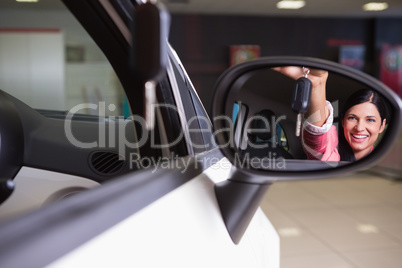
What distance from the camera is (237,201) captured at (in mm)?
789

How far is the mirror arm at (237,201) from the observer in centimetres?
79

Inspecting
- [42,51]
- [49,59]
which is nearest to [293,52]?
[49,59]

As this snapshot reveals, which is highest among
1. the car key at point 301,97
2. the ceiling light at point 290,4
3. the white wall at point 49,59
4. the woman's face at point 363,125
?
the ceiling light at point 290,4

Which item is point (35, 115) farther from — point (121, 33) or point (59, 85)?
point (59, 85)

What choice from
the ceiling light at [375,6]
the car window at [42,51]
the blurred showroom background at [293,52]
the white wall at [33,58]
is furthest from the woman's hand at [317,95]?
the ceiling light at [375,6]

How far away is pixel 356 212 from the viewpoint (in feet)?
13.7

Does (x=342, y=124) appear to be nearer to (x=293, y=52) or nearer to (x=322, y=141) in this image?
(x=322, y=141)

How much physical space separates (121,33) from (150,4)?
0.45 m

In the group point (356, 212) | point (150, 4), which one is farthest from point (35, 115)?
point (356, 212)

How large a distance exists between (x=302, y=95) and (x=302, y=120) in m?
0.04

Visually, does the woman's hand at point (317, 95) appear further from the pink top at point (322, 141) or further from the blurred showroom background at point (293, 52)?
the blurred showroom background at point (293, 52)

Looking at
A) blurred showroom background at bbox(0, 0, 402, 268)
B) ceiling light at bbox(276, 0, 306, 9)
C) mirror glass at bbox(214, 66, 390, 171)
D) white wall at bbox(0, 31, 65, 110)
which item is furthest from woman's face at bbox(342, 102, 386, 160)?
ceiling light at bbox(276, 0, 306, 9)

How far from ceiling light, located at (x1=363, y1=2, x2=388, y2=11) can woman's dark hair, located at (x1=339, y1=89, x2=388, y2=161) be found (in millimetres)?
10884

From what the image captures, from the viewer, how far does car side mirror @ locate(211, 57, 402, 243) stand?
76 centimetres
